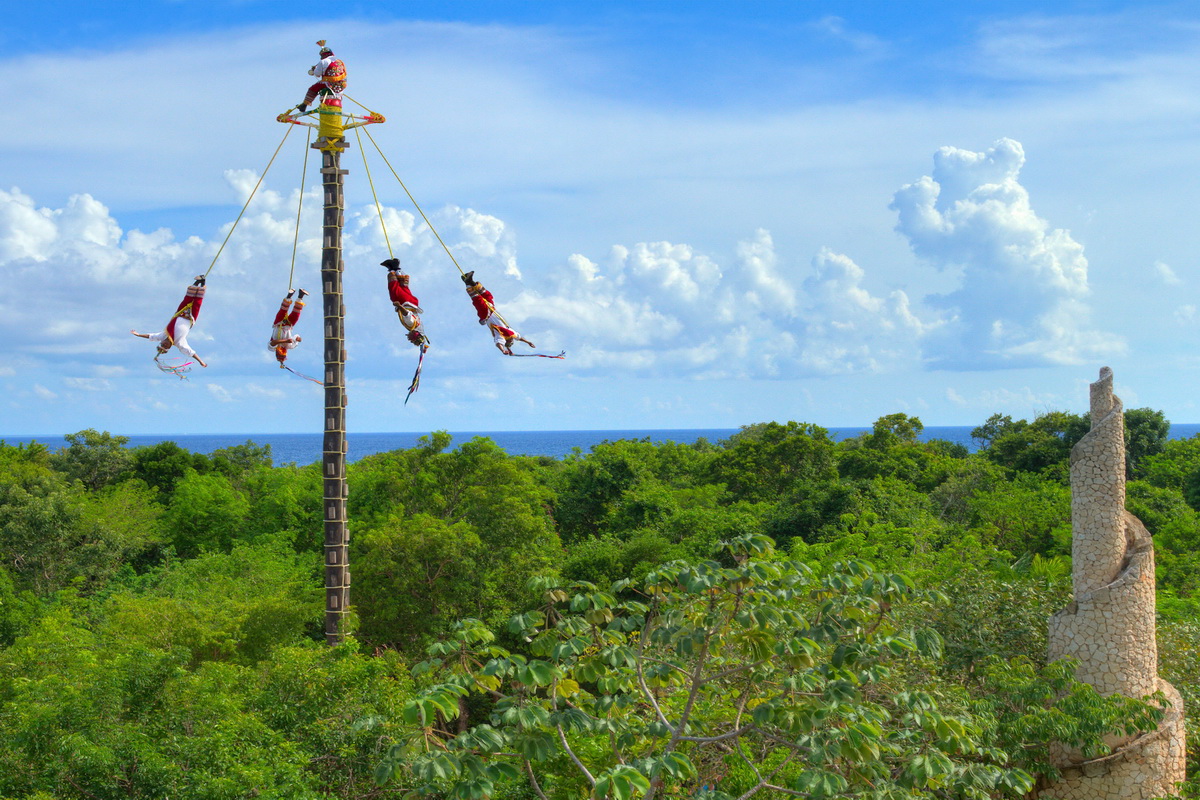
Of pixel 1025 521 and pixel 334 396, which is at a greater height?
pixel 334 396

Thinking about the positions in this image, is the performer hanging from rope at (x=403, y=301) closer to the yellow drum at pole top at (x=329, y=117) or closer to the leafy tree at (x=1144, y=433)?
the yellow drum at pole top at (x=329, y=117)

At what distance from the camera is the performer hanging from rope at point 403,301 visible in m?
13.3

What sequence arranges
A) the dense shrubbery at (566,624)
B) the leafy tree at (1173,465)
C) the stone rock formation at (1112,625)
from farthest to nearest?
the leafy tree at (1173,465) → the stone rock formation at (1112,625) → the dense shrubbery at (566,624)

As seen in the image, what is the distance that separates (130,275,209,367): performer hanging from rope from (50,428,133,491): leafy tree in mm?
31898

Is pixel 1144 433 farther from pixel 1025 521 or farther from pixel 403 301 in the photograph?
pixel 403 301

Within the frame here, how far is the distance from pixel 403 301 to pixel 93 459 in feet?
115

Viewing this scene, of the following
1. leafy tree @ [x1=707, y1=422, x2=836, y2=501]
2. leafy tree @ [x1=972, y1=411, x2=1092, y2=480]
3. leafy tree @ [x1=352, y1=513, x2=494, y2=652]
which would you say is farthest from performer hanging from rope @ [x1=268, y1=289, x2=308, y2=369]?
leafy tree @ [x1=972, y1=411, x2=1092, y2=480]

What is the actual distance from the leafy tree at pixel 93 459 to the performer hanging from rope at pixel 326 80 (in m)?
33.3

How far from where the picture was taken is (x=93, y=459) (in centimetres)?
4144

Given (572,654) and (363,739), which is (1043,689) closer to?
(572,654)

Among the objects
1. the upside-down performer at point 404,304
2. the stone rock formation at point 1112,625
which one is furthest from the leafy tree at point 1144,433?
the upside-down performer at point 404,304

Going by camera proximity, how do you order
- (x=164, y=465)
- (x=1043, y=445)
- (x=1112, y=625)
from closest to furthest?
(x=1112, y=625) < (x=1043, y=445) < (x=164, y=465)

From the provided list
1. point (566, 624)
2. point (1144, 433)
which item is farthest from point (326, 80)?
point (1144, 433)

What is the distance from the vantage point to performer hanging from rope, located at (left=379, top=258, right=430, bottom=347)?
13.3 m
